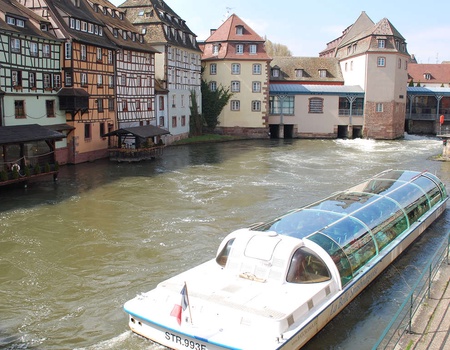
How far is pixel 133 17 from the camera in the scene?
44031 mm

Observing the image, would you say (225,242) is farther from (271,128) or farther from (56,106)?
(271,128)

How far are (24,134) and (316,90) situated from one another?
1349 inches

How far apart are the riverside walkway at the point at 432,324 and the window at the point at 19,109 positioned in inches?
911

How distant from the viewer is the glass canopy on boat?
10391 millimetres

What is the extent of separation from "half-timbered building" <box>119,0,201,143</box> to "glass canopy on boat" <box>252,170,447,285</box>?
95.6 ft

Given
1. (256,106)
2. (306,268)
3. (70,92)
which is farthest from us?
(256,106)

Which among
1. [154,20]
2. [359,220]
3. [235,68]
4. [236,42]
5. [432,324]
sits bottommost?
[432,324]

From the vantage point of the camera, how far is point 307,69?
57.1 metres

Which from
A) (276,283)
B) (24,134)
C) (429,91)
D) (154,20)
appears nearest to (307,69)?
(429,91)

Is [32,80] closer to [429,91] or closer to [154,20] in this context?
[154,20]

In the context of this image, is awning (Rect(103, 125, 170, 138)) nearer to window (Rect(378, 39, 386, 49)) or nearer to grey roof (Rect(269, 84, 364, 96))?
grey roof (Rect(269, 84, 364, 96))

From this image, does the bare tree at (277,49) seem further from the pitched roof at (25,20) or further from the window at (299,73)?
the pitched roof at (25,20)

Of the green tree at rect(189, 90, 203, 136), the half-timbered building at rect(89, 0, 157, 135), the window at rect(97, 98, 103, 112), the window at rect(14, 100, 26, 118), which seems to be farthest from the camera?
the green tree at rect(189, 90, 203, 136)

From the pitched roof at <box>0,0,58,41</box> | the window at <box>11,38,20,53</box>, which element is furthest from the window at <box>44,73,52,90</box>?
the window at <box>11,38,20,53</box>
